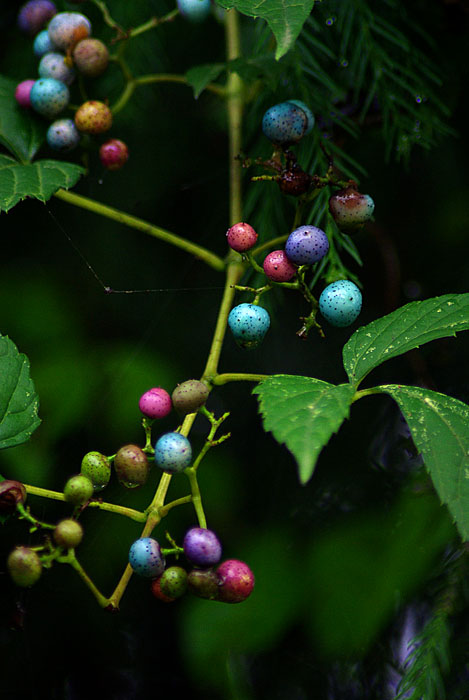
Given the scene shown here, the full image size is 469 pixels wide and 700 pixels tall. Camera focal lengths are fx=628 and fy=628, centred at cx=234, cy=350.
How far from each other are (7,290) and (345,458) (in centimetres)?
63

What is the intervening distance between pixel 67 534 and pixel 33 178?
0.43 metres

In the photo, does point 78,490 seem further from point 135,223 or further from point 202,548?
point 135,223

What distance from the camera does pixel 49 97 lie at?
760 millimetres

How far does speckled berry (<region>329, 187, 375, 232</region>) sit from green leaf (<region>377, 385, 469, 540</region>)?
0.17 metres

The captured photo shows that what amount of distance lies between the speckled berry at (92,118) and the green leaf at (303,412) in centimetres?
39

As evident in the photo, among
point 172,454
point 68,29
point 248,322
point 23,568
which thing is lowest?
point 23,568

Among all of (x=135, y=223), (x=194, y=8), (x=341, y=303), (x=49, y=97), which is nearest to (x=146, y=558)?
(x=341, y=303)

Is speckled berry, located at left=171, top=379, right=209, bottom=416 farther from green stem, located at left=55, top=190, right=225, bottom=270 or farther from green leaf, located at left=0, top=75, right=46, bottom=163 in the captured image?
green leaf, located at left=0, top=75, right=46, bottom=163

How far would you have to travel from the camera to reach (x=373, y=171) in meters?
1.08

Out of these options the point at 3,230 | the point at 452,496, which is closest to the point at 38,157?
the point at 3,230

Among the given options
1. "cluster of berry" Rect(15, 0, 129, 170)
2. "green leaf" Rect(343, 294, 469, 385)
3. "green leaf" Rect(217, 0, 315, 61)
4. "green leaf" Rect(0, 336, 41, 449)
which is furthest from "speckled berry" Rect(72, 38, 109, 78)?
"green leaf" Rect(343, 294, 469, 385)

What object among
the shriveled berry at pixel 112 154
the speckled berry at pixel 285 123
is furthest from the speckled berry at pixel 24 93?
the speckled berry at pixel 285 123

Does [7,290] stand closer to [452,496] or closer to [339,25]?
[339,25]

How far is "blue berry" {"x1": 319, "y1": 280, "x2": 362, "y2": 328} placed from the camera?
612mm
